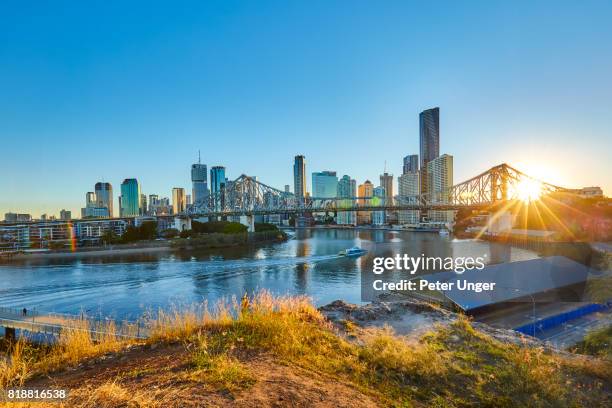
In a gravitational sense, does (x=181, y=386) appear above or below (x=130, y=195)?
below

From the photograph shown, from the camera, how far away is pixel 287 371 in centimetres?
362

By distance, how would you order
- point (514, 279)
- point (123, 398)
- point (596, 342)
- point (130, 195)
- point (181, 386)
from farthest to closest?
1. point (130, 195)
2. point (514, 279)
3. point (596, 342)
4. point (181, 386)
5. point (123, 398)

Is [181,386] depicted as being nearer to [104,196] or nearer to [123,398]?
[123,398]

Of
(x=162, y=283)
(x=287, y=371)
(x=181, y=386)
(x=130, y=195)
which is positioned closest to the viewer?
(x=181, y=386)

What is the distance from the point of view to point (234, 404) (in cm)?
278

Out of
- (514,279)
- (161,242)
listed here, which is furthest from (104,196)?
(514,279)

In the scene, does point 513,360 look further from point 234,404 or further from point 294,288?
point 294,288

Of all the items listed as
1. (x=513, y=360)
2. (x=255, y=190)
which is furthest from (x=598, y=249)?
(x=255, y=190)

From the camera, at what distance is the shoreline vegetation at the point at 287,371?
3027 mm

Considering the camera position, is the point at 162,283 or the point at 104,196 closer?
the point at 162,283

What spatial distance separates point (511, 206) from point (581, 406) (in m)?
75.5

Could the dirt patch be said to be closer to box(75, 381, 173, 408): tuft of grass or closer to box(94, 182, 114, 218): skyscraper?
box(75, 381, 173, 408): tuft of grass

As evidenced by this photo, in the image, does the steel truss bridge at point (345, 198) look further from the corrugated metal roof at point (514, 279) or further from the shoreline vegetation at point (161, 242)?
the corrugated metal roof at point (514, 279)

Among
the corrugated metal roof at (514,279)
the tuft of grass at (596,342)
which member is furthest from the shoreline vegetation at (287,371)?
the corrugated metal roof at (514,279)
